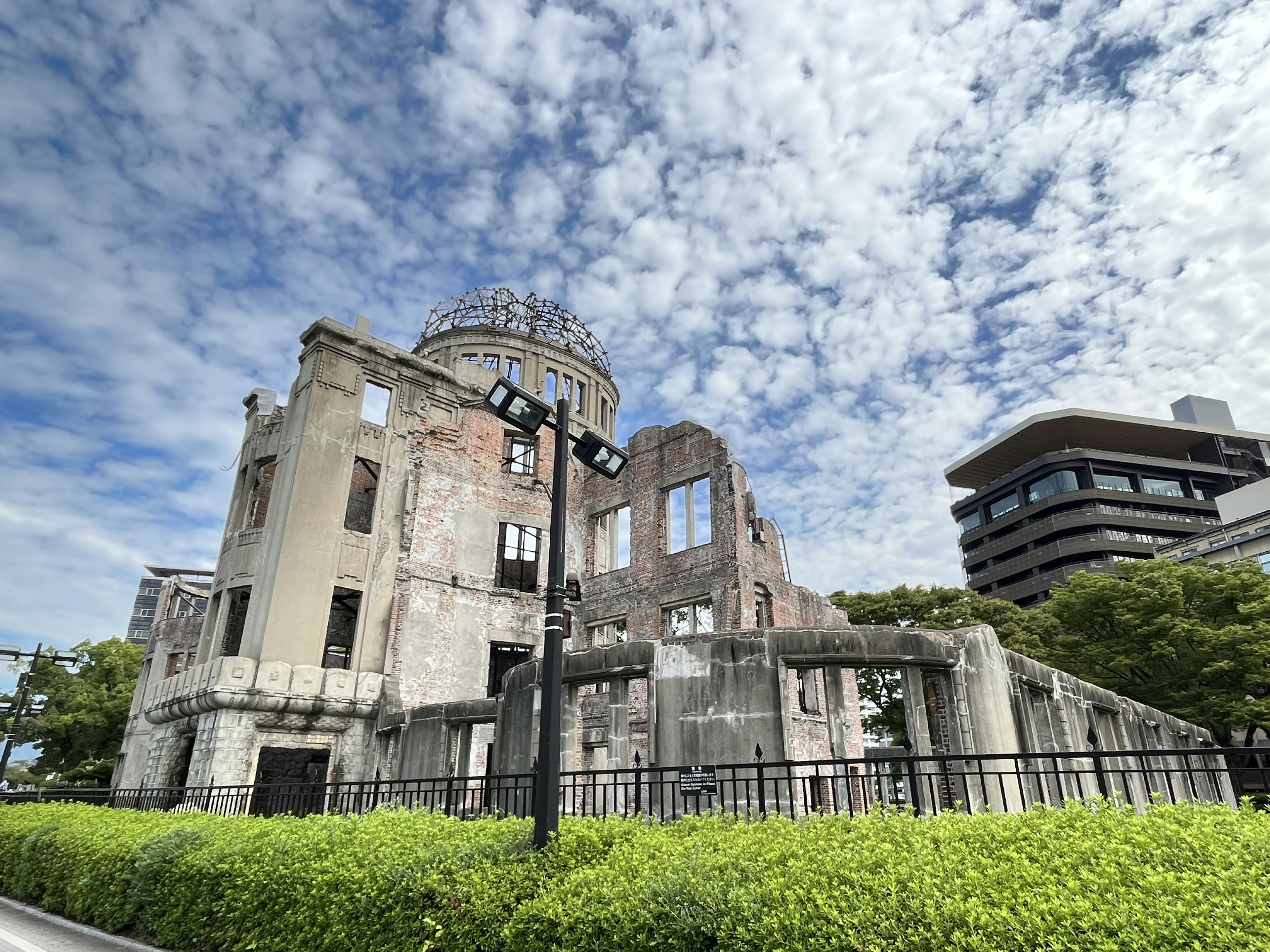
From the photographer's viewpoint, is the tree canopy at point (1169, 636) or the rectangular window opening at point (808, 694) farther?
the tree canopy at point (1169, 636)

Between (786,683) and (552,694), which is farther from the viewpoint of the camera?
(786,683)

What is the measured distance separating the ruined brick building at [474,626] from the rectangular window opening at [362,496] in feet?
0.42

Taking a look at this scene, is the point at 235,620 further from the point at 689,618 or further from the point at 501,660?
the point at 689,618

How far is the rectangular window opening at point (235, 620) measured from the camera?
24.0 meters

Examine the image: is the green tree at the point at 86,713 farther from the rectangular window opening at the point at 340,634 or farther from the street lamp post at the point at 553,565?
the street lamp post at the point at 553,565

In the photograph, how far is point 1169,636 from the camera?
30000 mm

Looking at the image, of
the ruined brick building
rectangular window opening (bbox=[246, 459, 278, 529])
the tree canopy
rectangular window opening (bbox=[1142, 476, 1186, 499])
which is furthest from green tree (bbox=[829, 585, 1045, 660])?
rectangular window opening (bbox=[1142, 476, 1186, 499])

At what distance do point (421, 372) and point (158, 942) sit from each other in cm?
2175

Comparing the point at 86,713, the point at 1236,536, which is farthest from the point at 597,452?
the point at 1236,536

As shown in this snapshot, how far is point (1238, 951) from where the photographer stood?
11.2ft

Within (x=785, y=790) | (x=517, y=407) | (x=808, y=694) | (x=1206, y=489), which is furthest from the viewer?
(x=1206, y=489)

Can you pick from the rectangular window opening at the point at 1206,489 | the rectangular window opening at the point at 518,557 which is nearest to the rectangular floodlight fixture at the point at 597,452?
the rectangular window opening at the point at 518,557

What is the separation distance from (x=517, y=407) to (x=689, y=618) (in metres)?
16.1

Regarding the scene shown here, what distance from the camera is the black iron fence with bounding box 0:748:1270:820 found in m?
7.74
